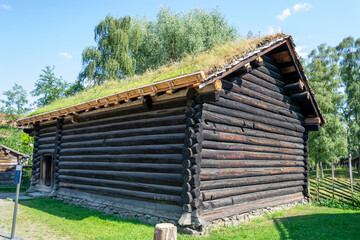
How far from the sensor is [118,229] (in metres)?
7.23

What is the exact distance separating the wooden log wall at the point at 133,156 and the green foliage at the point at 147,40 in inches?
650

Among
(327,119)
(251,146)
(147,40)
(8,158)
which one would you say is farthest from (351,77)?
(8,158)

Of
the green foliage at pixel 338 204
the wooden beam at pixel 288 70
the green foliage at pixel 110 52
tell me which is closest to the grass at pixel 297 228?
the green foliage at pixel 338 204

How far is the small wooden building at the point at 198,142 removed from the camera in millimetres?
7211

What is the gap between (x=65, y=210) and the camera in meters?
9.85

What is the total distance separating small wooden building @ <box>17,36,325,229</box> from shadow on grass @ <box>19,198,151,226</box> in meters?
0.46

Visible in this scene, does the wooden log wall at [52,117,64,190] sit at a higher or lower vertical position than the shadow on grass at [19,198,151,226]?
higher

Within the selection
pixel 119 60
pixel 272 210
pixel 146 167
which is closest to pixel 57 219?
pixel 146 167

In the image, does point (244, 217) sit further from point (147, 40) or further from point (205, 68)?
point (147, 40)

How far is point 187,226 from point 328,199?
364 inches

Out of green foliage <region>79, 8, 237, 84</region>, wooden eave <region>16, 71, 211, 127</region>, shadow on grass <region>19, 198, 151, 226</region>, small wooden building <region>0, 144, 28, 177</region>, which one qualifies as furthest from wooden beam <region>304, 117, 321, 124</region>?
small wooden building <region>0, 144, 28, 177</region>

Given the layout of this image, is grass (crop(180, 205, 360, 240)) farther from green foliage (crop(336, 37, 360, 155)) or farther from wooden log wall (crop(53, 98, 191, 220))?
green foliage (crop(336, 37, 360, 155))

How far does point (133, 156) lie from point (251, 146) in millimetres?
3794

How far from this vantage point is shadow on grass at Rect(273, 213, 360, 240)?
724cm
